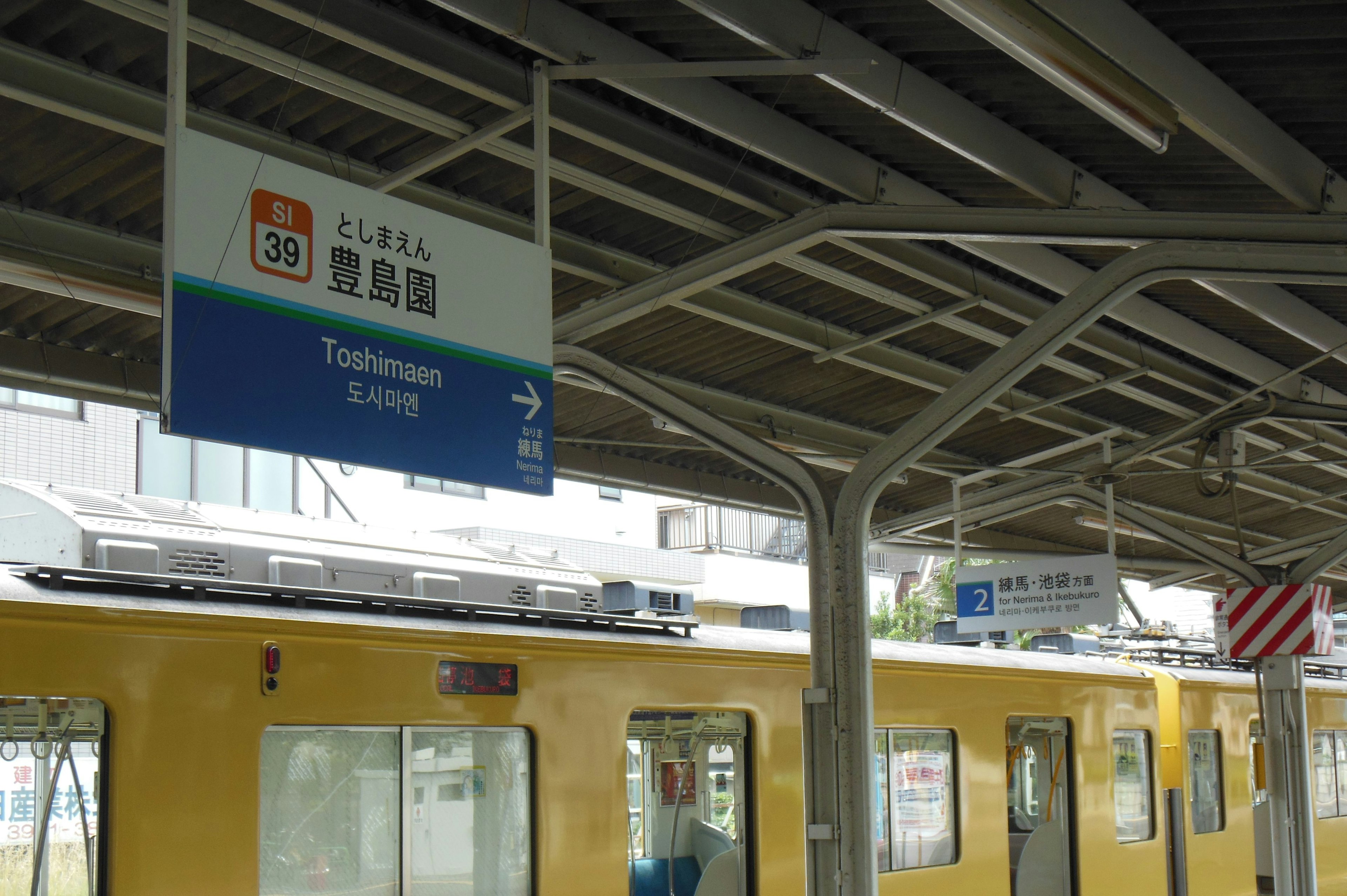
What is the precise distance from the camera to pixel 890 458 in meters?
7.06

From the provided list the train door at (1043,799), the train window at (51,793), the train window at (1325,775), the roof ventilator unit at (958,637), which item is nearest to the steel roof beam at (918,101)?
the train window at (51,793)

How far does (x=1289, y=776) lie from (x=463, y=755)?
8637mm

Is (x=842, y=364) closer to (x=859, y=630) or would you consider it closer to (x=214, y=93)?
(x=859, y=630)

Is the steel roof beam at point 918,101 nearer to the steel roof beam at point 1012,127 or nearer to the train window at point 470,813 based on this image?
the steel roof beam at point 1012,127

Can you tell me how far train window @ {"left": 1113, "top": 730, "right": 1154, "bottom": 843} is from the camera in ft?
32.8

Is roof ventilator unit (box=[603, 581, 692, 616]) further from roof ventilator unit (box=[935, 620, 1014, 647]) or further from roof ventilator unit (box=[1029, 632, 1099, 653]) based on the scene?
roof ventilator unit (box=[1029, 632, 1099, 653])

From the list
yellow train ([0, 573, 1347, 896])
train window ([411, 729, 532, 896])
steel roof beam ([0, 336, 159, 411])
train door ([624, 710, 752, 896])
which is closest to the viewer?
yellow train ([0, 573, 1347, 896])

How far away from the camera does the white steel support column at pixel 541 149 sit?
15.6 feet

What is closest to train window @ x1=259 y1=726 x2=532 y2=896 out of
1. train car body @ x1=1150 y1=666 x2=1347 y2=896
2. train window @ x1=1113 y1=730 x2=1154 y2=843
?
train window @ x1=1113 y1=730 x2=1154 y2=843

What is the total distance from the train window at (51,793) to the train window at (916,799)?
4.54 m

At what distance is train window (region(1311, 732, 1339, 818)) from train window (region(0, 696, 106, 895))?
11780mm

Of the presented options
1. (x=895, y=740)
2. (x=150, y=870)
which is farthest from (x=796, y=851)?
(x=150, y=870)

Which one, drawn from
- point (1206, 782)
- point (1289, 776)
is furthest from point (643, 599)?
point (1289, 776)

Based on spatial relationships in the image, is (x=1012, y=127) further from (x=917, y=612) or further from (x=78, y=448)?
(x=917, y=612)
